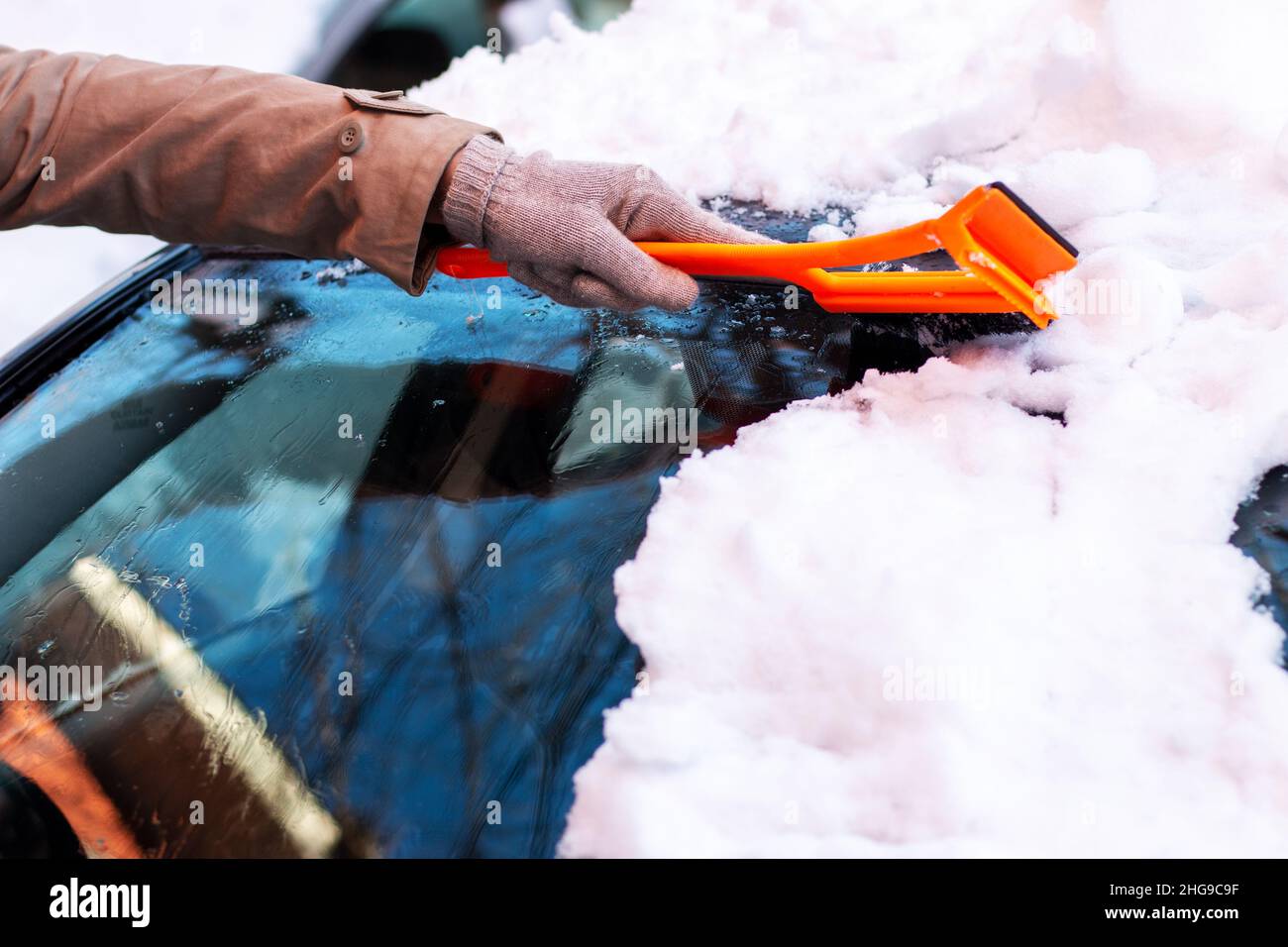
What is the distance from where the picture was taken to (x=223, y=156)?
1.08m

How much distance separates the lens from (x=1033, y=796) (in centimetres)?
62

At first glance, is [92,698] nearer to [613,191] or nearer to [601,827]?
[601,827]

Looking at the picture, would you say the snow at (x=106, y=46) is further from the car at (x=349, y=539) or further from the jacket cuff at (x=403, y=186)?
the jacket cuff at (x=403, y=186)

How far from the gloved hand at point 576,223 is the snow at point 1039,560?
0.22m

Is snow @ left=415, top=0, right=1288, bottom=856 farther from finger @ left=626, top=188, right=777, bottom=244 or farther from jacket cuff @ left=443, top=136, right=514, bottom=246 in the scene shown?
jacket cuff @ left=443, top=136, right=514, bottom=246

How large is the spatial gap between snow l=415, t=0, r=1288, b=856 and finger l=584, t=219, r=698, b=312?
0.61 ft

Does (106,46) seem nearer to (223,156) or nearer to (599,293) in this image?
(223,156)

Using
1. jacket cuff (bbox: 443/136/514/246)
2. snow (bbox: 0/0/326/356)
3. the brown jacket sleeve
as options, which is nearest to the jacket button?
the brown jacket sleeve

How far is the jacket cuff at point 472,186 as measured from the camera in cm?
100

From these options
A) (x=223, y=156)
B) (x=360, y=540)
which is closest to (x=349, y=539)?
(x=360, y=540)

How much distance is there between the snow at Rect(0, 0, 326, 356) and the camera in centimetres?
212

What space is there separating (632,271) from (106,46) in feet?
6.41

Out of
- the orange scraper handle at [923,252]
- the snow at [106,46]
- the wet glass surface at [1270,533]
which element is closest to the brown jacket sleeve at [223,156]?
the orange scraper handle at [923,252]

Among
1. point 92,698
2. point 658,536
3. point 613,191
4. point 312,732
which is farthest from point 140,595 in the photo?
point 613,191
